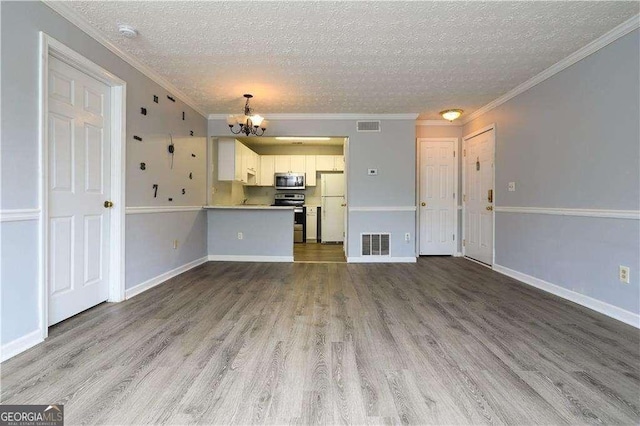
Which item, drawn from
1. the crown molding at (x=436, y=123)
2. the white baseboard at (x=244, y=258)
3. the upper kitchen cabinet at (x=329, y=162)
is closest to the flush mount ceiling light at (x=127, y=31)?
the white baseboard at (x=244, y=258)

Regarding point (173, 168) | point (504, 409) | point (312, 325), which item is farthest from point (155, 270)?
point (504, 409)

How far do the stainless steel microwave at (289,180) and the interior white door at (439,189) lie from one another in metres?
2.93

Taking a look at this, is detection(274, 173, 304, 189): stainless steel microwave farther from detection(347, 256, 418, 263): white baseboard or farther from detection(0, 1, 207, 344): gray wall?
detection(0, 1, 207, 344): gray wall

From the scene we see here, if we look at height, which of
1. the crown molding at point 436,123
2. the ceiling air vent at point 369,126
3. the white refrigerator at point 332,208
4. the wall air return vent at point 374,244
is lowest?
the wall air return vent at point 374,244

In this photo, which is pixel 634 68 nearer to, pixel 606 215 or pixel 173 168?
pixel 606 215

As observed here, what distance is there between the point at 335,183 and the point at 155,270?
182 inches

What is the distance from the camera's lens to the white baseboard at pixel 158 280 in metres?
2.91

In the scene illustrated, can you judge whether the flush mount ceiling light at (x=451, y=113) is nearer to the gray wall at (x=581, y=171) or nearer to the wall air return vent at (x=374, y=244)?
the gray wall at (x=581, y=171)

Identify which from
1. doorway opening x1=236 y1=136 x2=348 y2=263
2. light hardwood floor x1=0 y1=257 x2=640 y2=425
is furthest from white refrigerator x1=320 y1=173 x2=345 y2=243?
light hardwood floor x1=0 y1=257 x2=640 y2=425

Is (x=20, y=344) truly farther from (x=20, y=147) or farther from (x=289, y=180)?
(x=289, y=180)

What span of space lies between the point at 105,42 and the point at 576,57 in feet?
13.9

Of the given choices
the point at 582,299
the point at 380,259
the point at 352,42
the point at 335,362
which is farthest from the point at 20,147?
the point at 582,299

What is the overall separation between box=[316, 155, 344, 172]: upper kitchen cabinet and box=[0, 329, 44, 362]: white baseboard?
5.86m

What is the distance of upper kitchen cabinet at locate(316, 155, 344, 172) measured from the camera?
23.5ft
